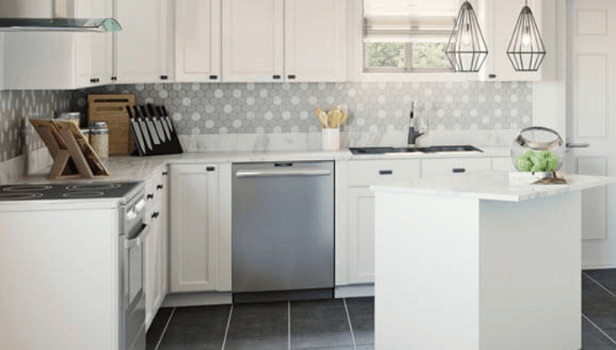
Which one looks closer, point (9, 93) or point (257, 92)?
point (9, 93)

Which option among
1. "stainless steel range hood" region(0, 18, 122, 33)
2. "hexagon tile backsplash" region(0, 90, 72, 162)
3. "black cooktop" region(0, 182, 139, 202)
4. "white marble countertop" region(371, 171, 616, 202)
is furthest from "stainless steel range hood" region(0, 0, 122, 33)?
"white marble countertop" region(371, 171, 616, 202)

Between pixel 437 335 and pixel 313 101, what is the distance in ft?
8.24

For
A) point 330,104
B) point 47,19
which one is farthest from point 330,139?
point 47,19

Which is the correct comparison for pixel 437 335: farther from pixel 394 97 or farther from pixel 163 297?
pixel 394 97

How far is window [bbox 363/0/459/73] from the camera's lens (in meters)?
5.58

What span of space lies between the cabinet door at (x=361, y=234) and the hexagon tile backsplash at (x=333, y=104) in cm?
78

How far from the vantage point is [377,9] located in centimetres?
556

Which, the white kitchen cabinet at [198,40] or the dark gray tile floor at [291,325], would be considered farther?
the white kitchen cabinet at [198,40]

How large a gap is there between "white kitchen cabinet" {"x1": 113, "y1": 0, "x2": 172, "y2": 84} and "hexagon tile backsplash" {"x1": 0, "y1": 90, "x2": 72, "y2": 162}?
553 millimetres

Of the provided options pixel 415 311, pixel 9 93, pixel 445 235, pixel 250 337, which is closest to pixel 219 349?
pixel 250 337

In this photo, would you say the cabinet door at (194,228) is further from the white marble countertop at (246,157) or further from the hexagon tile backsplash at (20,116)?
the hexagon tile backsplash at (20,116)

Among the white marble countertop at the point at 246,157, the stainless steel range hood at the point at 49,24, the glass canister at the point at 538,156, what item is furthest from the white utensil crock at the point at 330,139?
the stainless steel range hood at the point at 49,24

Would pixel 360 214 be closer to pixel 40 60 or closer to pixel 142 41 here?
pixel 142 41

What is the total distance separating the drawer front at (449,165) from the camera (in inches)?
202
